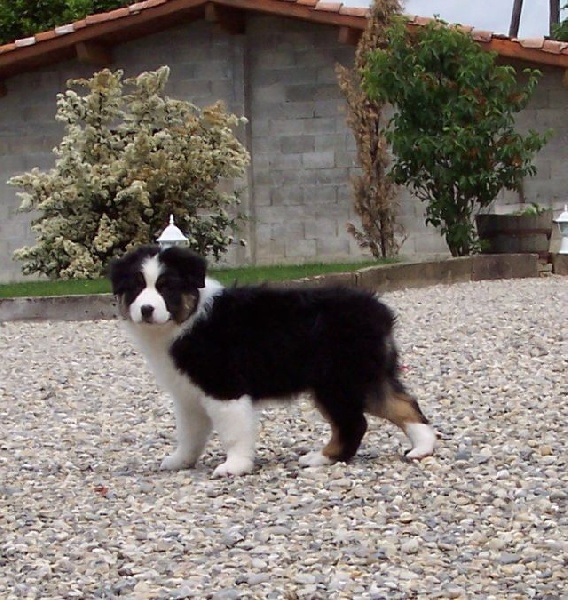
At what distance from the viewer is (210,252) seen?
A: 1659cm

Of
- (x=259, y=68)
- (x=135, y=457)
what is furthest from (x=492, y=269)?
(x=135, y=457)

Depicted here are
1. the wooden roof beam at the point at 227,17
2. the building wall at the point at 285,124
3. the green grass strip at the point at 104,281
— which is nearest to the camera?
the green grass strip at the point at 104,281

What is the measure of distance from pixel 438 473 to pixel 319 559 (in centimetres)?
125

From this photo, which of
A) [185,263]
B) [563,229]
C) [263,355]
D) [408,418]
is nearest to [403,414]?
[408,418]

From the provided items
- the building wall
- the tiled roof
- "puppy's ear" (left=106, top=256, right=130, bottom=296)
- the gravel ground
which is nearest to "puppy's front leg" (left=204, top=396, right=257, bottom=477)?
the gravel ground

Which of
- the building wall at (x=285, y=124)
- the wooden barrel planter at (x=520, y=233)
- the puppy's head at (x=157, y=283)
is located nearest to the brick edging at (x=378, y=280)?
the wooden barrel planter at (x=520, y=233)

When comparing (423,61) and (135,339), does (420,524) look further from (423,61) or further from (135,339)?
(423,61)

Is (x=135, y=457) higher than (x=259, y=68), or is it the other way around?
(x=259, y=68)

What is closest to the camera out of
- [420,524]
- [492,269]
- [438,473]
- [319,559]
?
[319,559]

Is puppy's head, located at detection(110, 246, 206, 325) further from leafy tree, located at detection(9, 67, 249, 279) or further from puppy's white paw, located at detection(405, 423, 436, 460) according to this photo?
leafy tree, located at detection(9, 67, 249, 279)

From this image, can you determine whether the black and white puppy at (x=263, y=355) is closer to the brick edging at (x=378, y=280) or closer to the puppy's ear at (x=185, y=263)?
the puppy's ear at (x=185, y=263)

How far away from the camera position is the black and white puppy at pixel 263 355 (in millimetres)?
5375

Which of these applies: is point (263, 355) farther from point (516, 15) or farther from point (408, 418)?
point (516, 15)

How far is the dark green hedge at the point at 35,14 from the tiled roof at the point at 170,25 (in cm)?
781
